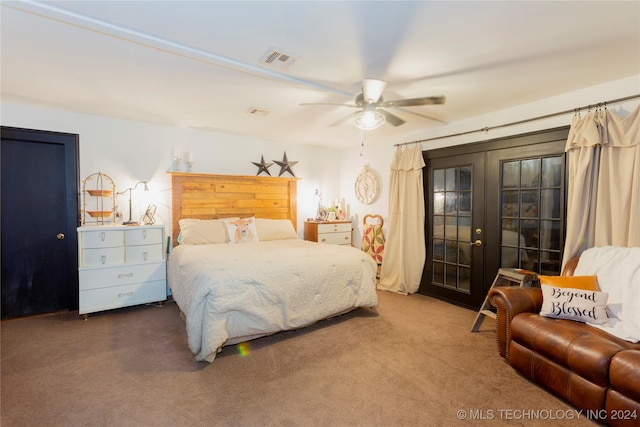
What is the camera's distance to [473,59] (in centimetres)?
223

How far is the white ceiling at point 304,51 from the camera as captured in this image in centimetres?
169

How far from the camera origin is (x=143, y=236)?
11.6ft

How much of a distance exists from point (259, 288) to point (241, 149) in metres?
2.70

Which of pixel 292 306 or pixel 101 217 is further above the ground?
pixel 101 217

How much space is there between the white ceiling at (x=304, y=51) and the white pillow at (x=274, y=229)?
1703mm

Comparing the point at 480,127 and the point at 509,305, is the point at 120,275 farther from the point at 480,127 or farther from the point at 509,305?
the point at 480,127

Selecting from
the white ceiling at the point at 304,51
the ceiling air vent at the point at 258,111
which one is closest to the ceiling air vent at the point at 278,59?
the white ceiling at the point at 304,51

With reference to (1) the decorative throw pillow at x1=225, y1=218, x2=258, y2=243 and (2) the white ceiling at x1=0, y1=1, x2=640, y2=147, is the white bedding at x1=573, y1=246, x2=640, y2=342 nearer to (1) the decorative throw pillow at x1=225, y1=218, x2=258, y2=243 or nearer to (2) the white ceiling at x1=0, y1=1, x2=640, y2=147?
(2) the white ceiling at x1=0, y1=1, x2=640, y2=147

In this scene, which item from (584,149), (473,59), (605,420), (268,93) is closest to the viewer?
(605,420)

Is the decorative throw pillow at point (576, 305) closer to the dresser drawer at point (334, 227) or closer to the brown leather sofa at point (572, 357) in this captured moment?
the brown leather sofa at point (572, 357)

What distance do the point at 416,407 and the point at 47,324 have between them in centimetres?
365

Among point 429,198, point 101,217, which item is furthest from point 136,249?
point 429,198

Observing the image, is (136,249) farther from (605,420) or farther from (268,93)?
(605,420)

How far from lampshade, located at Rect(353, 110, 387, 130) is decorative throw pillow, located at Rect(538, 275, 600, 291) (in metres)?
1.85
